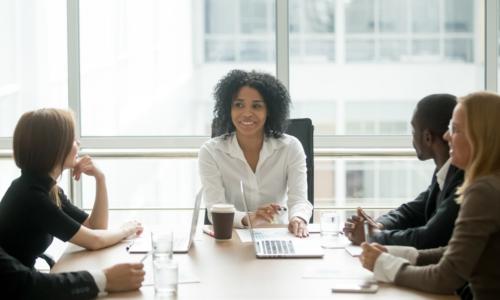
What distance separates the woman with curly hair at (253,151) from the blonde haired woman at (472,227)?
1171mm

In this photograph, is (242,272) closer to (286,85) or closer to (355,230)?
(355,230)

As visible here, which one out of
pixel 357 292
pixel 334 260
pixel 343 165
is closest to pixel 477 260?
pixel 357 292

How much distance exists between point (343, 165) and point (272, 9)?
3.39ft

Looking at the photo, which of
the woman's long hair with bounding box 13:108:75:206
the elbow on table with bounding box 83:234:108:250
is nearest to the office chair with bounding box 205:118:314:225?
the elbow on table with bounding box 83:234:108:250

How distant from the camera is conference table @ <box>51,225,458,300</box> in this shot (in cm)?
246

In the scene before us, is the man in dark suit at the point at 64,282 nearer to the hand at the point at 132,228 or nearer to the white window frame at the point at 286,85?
the hand at the point at 132,228

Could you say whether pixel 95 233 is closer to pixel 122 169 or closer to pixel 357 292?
pixel 357 292

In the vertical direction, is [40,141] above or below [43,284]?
above

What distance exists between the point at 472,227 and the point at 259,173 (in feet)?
5.15

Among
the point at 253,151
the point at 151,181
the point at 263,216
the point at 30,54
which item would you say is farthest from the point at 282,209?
the point at 30,54

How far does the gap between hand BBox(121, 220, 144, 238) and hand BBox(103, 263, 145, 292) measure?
0.68 meters

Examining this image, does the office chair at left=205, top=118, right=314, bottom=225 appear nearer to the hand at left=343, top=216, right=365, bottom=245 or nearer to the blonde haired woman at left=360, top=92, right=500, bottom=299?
the hand at left=343, top=216, right=365, bottom=245

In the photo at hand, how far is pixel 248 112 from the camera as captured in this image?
12.7 feet

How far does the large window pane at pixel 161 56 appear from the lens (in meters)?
5.39
